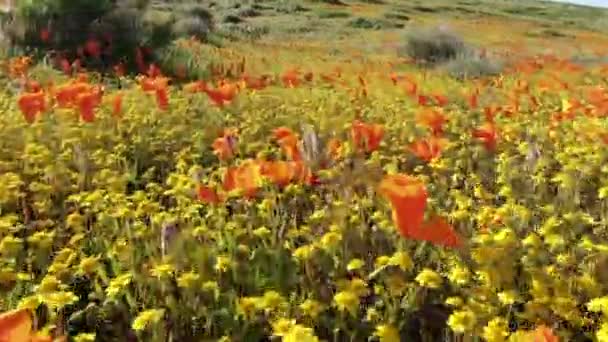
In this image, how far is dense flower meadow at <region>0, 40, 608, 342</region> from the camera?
269 cm

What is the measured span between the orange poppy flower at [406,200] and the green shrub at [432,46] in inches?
562

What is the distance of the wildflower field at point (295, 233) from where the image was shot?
2.69 m

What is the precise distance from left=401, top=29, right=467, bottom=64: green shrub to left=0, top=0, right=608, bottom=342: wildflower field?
11523 millimetres

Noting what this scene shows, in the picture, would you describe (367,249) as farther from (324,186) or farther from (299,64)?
(299,64)

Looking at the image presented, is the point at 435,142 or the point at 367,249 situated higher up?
the point at 435,142

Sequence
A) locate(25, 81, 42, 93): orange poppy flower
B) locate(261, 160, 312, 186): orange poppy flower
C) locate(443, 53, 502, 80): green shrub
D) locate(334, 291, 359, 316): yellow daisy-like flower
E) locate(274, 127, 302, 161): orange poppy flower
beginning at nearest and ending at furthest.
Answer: locate(334, 291, 359, 316): yellow daisy-like flower, locate(261, 160, 312, 186): orange poppy flower, locate(274, 127, 302, 161): orange poppy flower, locate(25, 81, 42, 93): orange poppy flower, locate(443, 53, 502, 80): green shrub

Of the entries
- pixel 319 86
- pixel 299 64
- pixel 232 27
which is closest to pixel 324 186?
pixel 319 86

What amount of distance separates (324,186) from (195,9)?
23266 millimetres

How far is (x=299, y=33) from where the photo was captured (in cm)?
2780

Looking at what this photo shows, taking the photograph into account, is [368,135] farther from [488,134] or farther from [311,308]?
[311,308]

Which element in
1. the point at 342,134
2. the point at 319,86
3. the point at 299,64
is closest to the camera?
the point at 342,134

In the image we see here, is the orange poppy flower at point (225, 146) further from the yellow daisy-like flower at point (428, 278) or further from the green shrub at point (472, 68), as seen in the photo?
the green shrub at point (472, 68)

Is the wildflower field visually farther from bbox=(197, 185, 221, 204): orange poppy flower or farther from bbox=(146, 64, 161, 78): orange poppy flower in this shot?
bbox=(146, 64, 161, 78): orange poppy flower

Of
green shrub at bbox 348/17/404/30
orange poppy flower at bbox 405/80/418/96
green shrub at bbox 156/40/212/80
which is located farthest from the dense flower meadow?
green shrub at bbox 348/17/404/30
